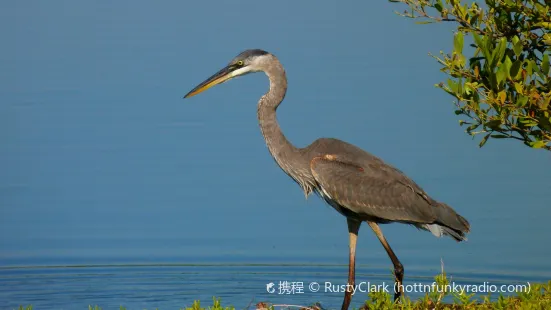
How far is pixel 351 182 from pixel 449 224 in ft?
2.75

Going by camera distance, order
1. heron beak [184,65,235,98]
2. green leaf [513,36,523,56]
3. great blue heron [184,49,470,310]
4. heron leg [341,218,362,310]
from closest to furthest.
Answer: green leaf [513,36,523,56], heron leg [341,218,362,310], great blue heron [184,49,470,310], heron beak [184,65,235,98]

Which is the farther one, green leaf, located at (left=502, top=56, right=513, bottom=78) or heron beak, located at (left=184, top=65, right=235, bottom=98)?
heron beak, located at (left=184, top=65, right=235, bottom=98)

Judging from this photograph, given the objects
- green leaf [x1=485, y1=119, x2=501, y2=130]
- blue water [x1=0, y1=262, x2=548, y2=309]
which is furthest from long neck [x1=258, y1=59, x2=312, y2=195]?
green leaf [x1=485, y1=119, x2=501, y2=130]

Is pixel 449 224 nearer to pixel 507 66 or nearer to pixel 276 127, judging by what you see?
pixel 276 127

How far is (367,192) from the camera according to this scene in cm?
872

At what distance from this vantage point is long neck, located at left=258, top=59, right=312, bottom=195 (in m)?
8.96

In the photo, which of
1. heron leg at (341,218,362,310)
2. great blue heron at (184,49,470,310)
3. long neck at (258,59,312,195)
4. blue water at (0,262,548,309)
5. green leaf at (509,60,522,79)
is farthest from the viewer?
blue water at (0,262,548,309)

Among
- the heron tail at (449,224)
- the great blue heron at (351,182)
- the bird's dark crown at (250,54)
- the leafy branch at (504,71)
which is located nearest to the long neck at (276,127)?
the great blue heron at (351,182)

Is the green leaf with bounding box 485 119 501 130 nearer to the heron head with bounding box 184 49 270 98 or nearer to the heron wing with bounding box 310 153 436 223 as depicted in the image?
the heron wing with bounding box 310 153 436 223

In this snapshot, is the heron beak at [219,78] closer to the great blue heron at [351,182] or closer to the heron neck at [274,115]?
the great blue heron at [351,182]

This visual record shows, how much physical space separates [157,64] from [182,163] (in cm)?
448

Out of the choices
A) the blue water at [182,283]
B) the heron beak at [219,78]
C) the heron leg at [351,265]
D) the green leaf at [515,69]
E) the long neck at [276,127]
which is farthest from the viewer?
the blue water at [182,283]

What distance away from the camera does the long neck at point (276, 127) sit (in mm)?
8961

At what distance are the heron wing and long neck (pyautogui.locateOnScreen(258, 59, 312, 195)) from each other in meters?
0.18
